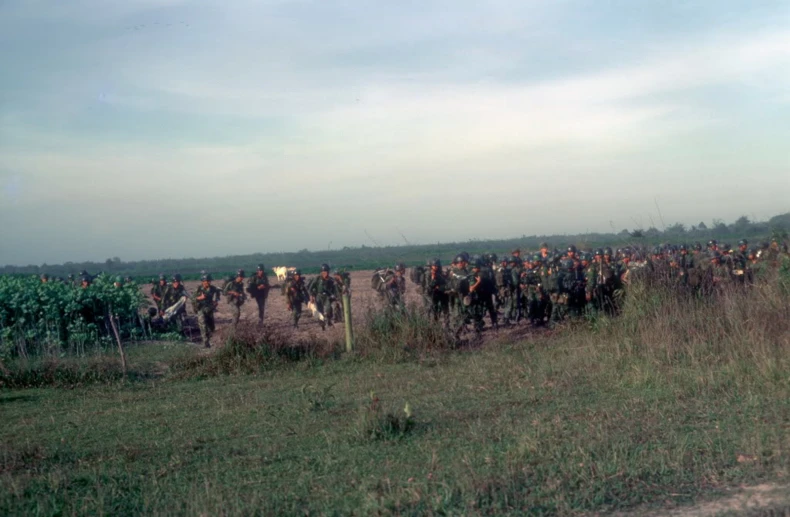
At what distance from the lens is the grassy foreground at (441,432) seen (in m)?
5.44

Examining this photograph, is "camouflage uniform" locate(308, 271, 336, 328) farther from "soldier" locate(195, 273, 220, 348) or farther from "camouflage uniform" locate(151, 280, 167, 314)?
"camouflage uniform" locate(151, 280, 167, 314)

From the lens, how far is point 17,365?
37.9 ft

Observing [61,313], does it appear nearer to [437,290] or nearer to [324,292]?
[324,292]

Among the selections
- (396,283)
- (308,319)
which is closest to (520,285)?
(396,283)

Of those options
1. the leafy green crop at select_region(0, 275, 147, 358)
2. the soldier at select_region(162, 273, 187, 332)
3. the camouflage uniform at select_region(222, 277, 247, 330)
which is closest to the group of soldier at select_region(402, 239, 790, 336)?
the camouflage uniform at select_region(222, 277, 247, 330)

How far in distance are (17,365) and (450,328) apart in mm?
7324

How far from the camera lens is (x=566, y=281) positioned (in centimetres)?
1545

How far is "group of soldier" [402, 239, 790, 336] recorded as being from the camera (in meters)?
13.1

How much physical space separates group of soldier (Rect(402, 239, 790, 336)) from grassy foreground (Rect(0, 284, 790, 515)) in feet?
5.52

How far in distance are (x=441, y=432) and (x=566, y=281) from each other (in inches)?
344

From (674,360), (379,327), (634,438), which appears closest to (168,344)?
(379,327)

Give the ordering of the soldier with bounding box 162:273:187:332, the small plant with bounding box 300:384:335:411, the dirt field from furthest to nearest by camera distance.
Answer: the soldier with bounding box 162:273:187:332 → the dirt field → the small plant with bounding box 300:384:335:411

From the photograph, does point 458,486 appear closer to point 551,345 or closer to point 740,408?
point 740,408

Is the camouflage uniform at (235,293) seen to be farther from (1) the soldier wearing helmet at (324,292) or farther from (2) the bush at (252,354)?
(2) the bush at (252,354)
